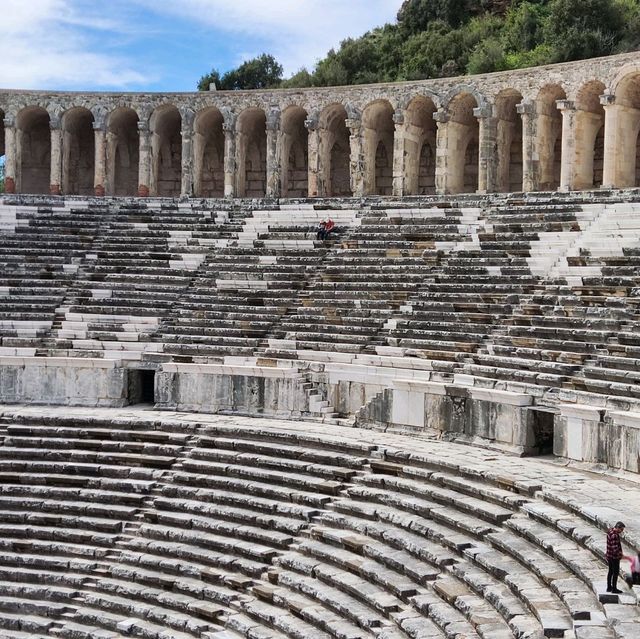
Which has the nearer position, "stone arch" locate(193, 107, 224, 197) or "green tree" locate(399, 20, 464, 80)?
"stone arch" locate(193, 107, 224, 197)

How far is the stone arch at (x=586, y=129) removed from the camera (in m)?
23.8

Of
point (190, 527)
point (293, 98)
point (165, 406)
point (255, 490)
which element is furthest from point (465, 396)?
point (293, 98)

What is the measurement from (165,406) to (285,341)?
246cm

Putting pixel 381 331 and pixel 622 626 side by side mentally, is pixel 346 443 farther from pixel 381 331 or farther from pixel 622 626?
pixel 622 626

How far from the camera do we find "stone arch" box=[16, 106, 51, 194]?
3108 centimetres

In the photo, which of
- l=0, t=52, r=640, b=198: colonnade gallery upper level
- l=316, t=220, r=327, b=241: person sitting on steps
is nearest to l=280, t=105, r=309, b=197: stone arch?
l=0, t=52, r=640, b=198: colonnade gallery upper level

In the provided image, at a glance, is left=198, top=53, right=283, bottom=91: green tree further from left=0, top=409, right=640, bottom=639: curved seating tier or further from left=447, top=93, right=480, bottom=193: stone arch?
left=0, top=409, right=640, bottom=639: curved seating tier

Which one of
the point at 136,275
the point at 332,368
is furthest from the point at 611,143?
the point at 136,275

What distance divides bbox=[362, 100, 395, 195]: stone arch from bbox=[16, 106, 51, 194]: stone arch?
962 centimetres

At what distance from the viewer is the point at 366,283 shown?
66.1ft

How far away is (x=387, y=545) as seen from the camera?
12.5 meters

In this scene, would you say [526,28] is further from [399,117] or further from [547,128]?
[547,128]

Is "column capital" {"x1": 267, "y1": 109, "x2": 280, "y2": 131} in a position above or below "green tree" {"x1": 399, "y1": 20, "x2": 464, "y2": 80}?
below

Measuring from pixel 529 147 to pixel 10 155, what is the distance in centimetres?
1436
